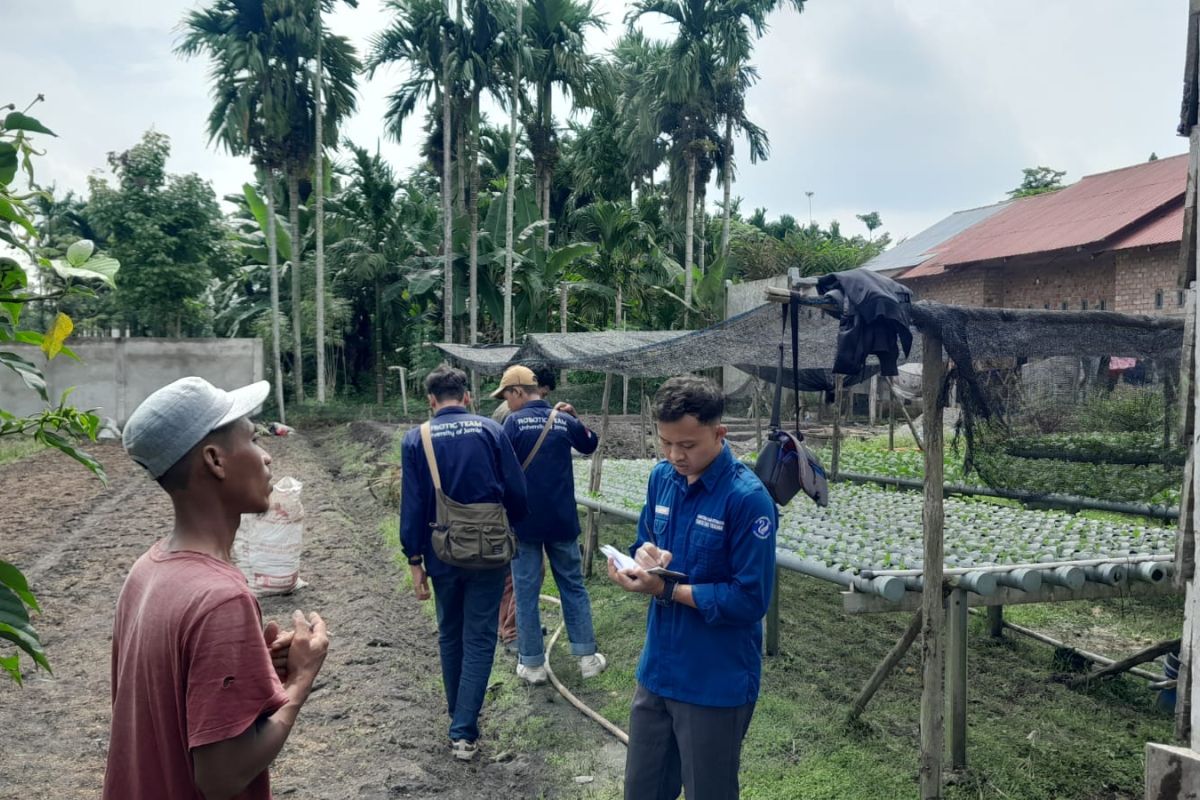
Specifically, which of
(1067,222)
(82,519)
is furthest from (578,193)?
(82,519)

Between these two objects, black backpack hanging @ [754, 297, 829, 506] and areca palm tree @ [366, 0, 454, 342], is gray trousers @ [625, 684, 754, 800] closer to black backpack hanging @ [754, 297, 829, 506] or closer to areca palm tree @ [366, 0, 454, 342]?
black backpack hanging @ [754, 297, 829, 506]

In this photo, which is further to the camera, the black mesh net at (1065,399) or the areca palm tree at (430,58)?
the areca palm tree at (430,58)

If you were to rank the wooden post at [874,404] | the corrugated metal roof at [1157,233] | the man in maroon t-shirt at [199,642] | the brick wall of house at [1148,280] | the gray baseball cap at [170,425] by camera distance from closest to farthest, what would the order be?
the man in maroon t-shirt at [199,642] < the gray baseball cap at [170,425] < the corrugated metal roof at [1157,233] < the brick wall of house at [1148,280] < the wooden post at [874,404]

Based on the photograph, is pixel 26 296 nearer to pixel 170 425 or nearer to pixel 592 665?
pixel 170 425

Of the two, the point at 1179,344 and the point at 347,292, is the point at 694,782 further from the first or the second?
the point at 347,292

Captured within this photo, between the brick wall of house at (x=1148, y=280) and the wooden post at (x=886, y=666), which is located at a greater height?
the brick wall of house at (x=1148, y=280)

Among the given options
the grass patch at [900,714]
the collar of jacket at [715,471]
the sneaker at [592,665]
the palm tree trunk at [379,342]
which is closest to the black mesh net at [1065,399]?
the grass patch at [900,714]

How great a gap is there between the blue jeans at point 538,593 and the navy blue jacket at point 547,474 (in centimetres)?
9

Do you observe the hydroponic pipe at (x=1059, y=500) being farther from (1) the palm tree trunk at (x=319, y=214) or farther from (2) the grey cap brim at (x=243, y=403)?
(1) the palm tree trunk at (x=319, y=214)

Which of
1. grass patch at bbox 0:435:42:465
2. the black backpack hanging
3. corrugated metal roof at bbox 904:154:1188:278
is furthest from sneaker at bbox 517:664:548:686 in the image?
corrugated metal roof at bbox 904:154:1188:278

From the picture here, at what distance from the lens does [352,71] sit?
23.5m

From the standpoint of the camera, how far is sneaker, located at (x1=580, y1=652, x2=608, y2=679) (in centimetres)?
536

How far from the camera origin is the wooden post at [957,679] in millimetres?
4055

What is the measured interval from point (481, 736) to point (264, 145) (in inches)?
837
